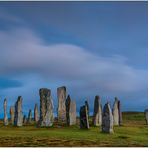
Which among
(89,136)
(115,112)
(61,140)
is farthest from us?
(115,112)

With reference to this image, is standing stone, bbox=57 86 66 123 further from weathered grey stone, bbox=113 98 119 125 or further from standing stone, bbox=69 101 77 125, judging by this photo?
weathered grey stone, bbox=113 98 119 125

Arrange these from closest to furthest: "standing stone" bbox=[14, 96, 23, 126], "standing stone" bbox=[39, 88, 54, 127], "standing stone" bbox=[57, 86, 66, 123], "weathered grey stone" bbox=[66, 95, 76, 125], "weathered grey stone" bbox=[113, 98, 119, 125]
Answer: "standing stone" bbox=[39, 88, 54, 127] → "weathered grey stone" bbox=[66, 95, 76, 125] → "standing stone" bbox=[14, 96, 23, 126] → "weathered grey stone" bbox=[113, 98, 119, 125] → "standing stone" bbox=[57, 86, 66, 123]

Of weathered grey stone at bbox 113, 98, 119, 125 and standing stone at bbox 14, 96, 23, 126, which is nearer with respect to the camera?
standing stone at bbox 14, 96, 23, 126

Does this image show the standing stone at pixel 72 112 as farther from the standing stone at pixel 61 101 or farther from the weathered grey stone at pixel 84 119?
the standing stone at pixel 61 101

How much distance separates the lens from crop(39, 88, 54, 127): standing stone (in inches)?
2039

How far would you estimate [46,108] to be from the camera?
5228 cm

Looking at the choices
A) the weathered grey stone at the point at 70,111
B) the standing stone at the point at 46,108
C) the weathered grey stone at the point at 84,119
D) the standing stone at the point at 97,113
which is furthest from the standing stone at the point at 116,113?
the weathered grey stone at the point at 84,119

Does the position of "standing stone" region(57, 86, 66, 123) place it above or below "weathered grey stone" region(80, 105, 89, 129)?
above

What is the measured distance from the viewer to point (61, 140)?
37.3 metres

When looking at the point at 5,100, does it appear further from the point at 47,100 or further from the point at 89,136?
the point at 89,136

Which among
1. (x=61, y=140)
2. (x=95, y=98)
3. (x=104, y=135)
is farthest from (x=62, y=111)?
(x=61, y=140)

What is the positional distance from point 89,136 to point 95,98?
15.8 metres

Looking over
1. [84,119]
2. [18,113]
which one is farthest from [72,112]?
[18,113]

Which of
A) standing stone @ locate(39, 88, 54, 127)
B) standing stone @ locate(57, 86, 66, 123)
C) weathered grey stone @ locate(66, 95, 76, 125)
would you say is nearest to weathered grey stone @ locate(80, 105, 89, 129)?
weathered grey stone @ locate(66, 95, 76, 125)
